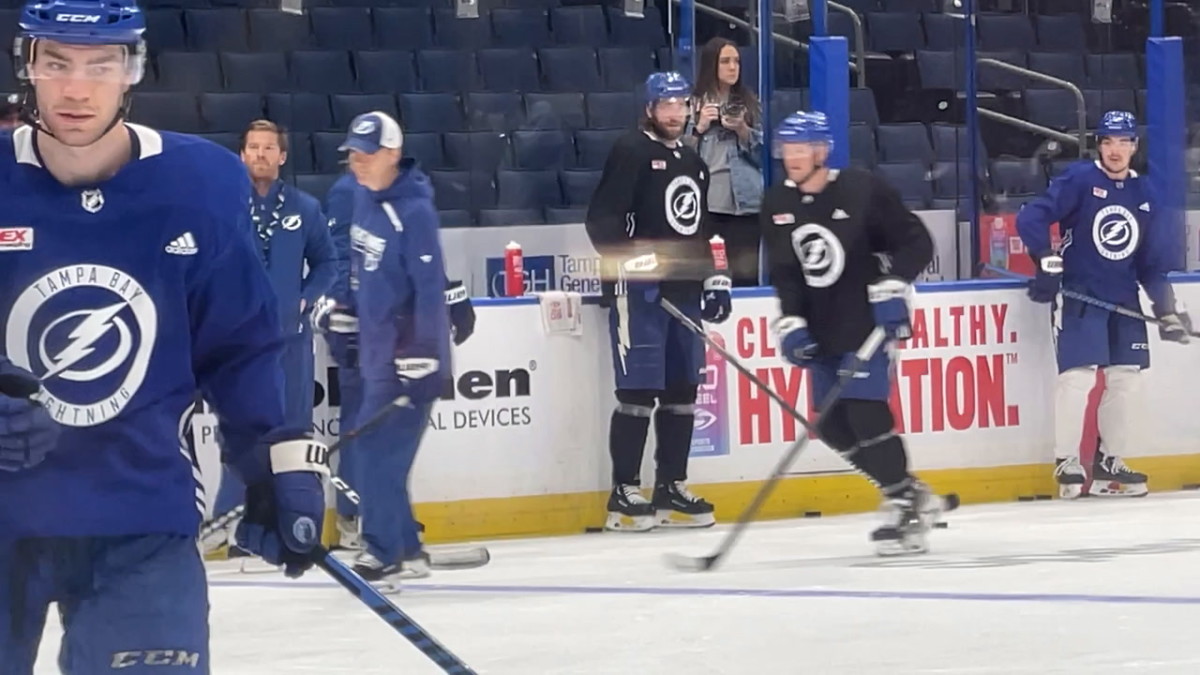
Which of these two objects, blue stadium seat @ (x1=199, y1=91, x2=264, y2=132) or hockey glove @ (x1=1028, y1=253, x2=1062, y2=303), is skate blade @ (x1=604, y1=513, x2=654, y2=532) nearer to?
hockey glove @ (x1=1028, y1=253, x2=1062, y2=303)

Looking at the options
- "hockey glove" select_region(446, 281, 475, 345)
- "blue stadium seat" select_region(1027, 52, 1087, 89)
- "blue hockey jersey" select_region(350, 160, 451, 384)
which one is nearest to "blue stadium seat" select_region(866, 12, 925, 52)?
"blue stadium seat" select_region(1027, 52, 1087, 89)

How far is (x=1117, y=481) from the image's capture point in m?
8.07

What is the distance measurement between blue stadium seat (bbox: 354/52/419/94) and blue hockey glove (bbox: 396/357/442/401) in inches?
128

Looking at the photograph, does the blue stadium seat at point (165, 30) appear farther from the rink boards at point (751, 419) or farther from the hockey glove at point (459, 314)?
the hockey glove at point (459, 314)

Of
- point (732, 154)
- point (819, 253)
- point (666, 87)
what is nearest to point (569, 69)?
point (732, 154)

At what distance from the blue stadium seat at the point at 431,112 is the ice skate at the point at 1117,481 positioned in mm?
2770

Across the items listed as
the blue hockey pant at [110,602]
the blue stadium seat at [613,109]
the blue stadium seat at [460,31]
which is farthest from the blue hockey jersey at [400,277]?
the blue hockey pant at [110,602]

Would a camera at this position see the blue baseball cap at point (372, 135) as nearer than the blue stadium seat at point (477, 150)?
Yes

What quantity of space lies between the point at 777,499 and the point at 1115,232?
1645mm

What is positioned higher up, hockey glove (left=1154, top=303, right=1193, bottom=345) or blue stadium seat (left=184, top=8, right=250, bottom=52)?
blue stadium seat (left=184, top=8, right=250, bottom=52)

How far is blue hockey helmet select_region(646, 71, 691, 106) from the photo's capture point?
23.6ft

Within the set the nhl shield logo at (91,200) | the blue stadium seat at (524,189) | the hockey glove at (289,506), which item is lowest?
the hockey glove at (289,506)

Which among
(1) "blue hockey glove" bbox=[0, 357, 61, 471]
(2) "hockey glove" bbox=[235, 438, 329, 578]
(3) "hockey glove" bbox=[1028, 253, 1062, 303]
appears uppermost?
(1) "blue hockey glove" bbox=[0, 357, 61, 471]

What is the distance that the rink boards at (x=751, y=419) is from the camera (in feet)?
23.7
